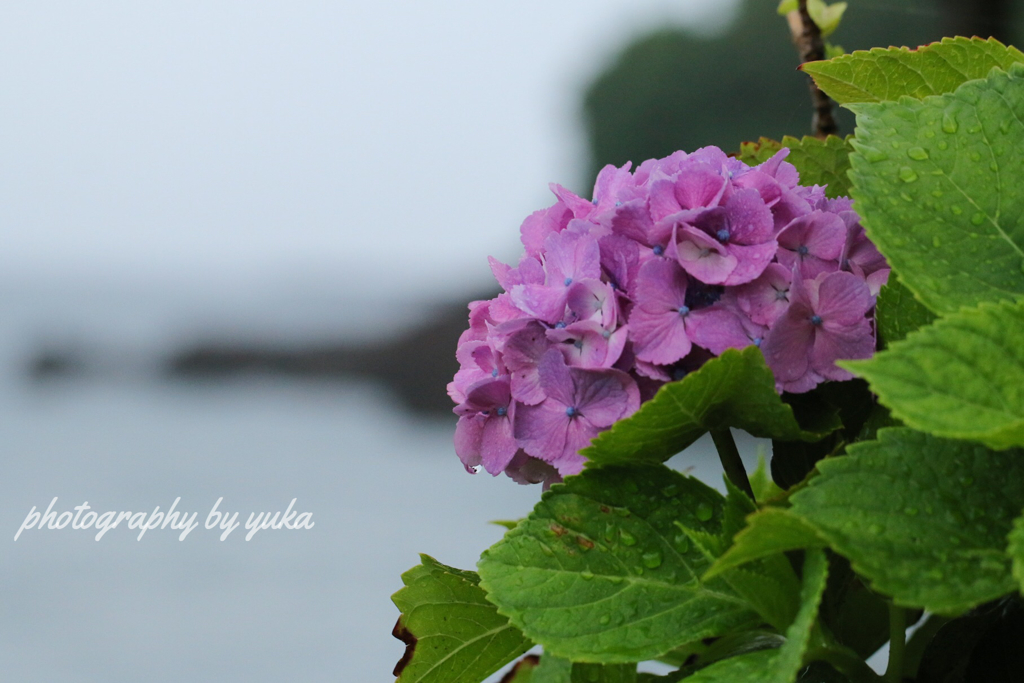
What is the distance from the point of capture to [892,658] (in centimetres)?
34

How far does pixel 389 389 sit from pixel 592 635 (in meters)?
2.08

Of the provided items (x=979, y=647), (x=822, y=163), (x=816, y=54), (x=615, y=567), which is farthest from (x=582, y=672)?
(x=816, y=54)

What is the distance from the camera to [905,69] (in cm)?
40

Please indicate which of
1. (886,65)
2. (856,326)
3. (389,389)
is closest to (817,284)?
(856,326)

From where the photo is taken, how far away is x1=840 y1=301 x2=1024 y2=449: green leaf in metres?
0.23

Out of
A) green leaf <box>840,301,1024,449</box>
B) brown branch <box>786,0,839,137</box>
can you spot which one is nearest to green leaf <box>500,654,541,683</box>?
green leaf <box>840,301,1024,449</box>

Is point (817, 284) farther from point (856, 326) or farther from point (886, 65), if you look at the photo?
point (886, 65)

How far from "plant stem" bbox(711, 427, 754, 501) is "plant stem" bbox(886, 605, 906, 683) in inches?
2.9

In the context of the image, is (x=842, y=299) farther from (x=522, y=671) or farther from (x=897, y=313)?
(x=522, y=671)

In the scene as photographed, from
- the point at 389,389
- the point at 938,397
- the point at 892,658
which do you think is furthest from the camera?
the point at 389,389

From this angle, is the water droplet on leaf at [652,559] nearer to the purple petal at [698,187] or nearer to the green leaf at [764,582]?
the green leaf at [764,582]

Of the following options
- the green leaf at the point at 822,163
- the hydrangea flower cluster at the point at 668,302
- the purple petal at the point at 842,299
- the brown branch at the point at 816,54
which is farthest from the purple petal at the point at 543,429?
the brown branch at the point at 816,54

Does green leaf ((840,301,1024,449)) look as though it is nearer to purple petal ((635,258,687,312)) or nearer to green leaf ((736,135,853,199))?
purple petal ((635,258,687,312))

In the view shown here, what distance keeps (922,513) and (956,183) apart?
0.40ft
